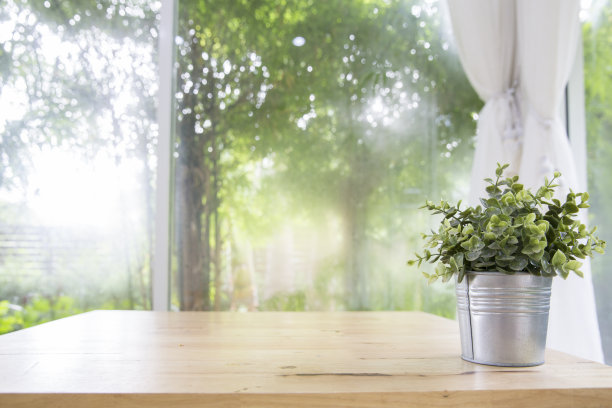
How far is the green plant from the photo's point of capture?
0.79 metres

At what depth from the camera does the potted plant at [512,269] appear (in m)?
0.79

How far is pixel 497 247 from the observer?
0.80 m

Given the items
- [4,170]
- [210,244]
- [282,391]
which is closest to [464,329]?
[282,391]

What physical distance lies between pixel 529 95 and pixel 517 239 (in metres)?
1.62

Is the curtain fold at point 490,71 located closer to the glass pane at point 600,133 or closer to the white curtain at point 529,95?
the white curtain at point 529,95

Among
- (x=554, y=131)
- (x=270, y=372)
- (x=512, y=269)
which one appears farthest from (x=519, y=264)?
(x=554, y=131)

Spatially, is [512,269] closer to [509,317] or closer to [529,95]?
[509,317]

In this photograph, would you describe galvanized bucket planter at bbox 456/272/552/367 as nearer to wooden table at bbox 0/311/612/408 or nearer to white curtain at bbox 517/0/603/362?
wooden table at bbox 0/311/612/408

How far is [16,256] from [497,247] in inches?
87.1

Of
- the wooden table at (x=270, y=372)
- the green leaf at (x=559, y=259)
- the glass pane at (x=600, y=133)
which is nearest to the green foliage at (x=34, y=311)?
the wooden table at (x=270, y=372)

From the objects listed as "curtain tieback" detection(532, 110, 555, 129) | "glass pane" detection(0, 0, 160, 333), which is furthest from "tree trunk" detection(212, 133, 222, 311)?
"curtain tieback" detection(532, 110, 555, 129)

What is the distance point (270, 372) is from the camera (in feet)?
2.50

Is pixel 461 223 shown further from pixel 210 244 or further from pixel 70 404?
pixel 210 244

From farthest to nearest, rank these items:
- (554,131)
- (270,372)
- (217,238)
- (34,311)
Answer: (217,238) < (34,311) < (554,131) < (270,372)
